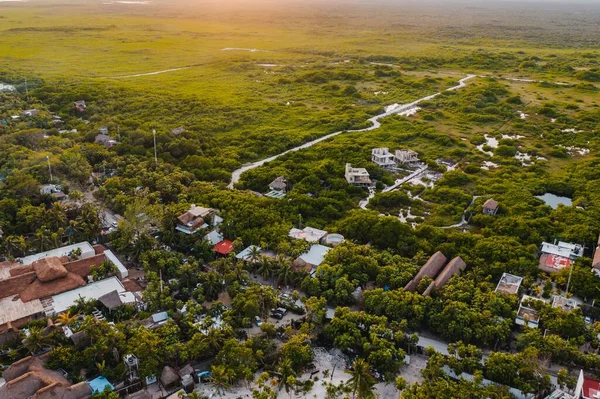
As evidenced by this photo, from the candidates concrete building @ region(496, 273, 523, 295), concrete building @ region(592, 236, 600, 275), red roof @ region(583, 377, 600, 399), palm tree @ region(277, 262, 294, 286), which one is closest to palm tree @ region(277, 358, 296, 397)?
palm tree @ region(277, 262, 294, 286)

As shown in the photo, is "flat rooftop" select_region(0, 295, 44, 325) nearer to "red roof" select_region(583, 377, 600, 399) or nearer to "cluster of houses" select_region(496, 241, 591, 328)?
"cluster of houses" select_region(496, 241, 591, 328)

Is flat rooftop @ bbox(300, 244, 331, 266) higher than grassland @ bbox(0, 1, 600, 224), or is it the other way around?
grassland @ bbox(0, 1, 600, 224)

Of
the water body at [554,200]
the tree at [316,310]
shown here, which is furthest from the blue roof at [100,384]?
the water body at [554,200]

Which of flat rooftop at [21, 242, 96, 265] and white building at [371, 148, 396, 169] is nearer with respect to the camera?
flat rooftop at [21, 242, 96, 265]

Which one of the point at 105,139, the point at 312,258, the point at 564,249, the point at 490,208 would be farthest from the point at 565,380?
the point at 105,139

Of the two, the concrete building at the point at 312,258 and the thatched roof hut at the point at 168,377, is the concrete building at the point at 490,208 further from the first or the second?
the thatched roof hut at the point at 168,377
